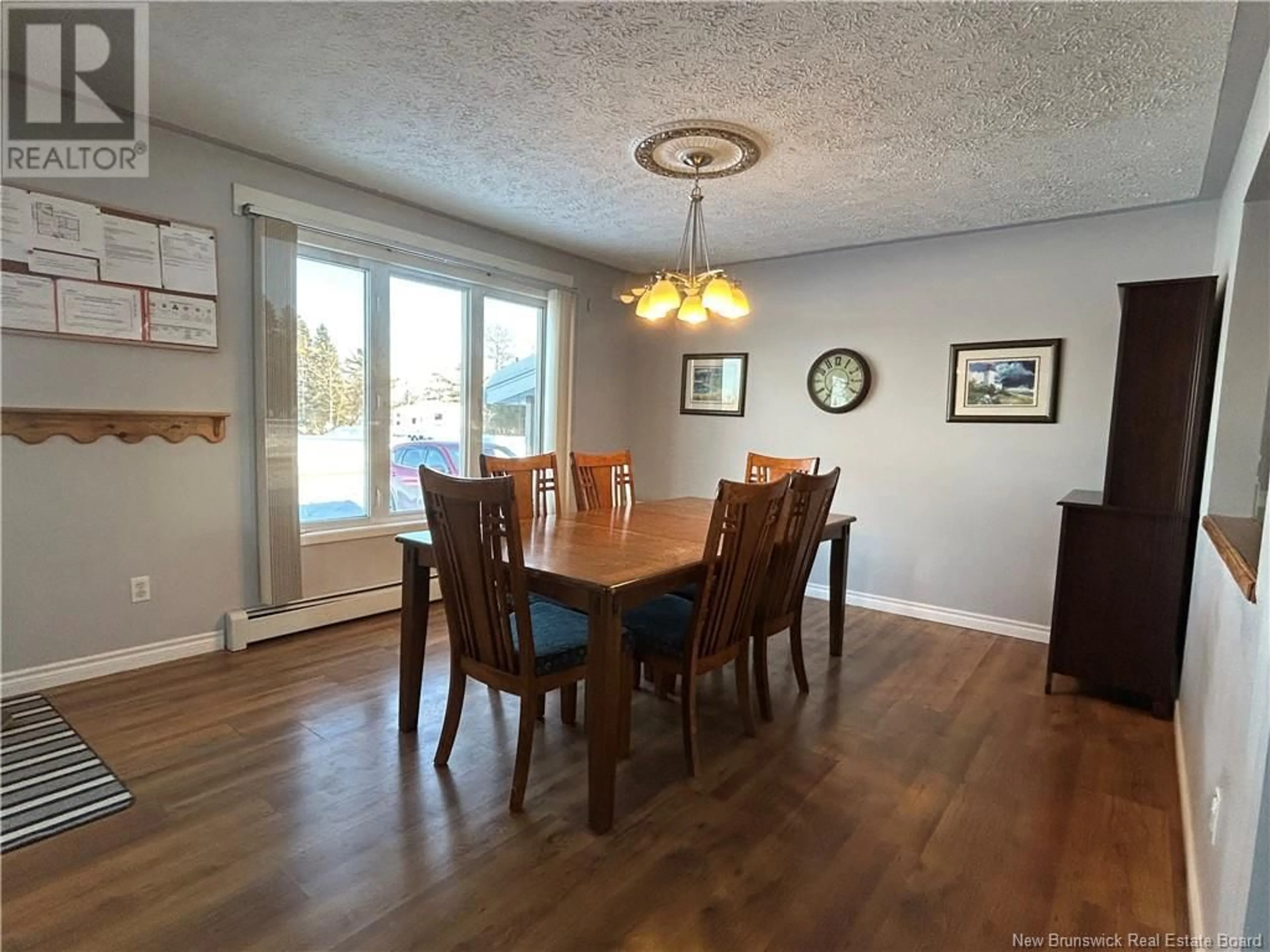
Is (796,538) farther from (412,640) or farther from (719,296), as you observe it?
(412,640)

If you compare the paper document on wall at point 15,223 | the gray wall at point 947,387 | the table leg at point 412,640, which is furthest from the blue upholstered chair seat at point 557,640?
the gray wall at point 947,387

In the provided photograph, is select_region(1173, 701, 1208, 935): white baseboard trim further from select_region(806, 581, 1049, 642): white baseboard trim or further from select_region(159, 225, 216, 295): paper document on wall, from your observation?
select_region(159, 225, 216, 295): paper document on wall

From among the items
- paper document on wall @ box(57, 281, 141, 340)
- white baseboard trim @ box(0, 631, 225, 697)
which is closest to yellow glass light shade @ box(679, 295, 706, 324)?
paper document on wall @ box(57, 281, 141, 340)

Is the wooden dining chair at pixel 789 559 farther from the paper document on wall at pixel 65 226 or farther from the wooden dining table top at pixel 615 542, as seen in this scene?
the paper document on wall at pixel 65 226

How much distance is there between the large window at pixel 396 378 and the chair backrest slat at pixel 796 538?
217 cm

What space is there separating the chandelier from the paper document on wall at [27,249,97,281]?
7.13ft

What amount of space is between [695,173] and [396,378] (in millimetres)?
2038

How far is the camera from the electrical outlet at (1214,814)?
4.60 feet

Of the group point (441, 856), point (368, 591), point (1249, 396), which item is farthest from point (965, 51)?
point (368, 591)

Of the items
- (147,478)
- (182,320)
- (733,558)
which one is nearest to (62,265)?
(182,320)

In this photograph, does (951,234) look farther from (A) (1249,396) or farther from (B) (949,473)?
(A) (1249,396)

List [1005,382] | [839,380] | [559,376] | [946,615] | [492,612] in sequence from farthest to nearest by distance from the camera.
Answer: [559,376] < [839,380] < [946,615] < [1005,382] < [492,612]

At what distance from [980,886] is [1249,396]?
1964 millimetres

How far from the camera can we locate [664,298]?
2494 millimetres
